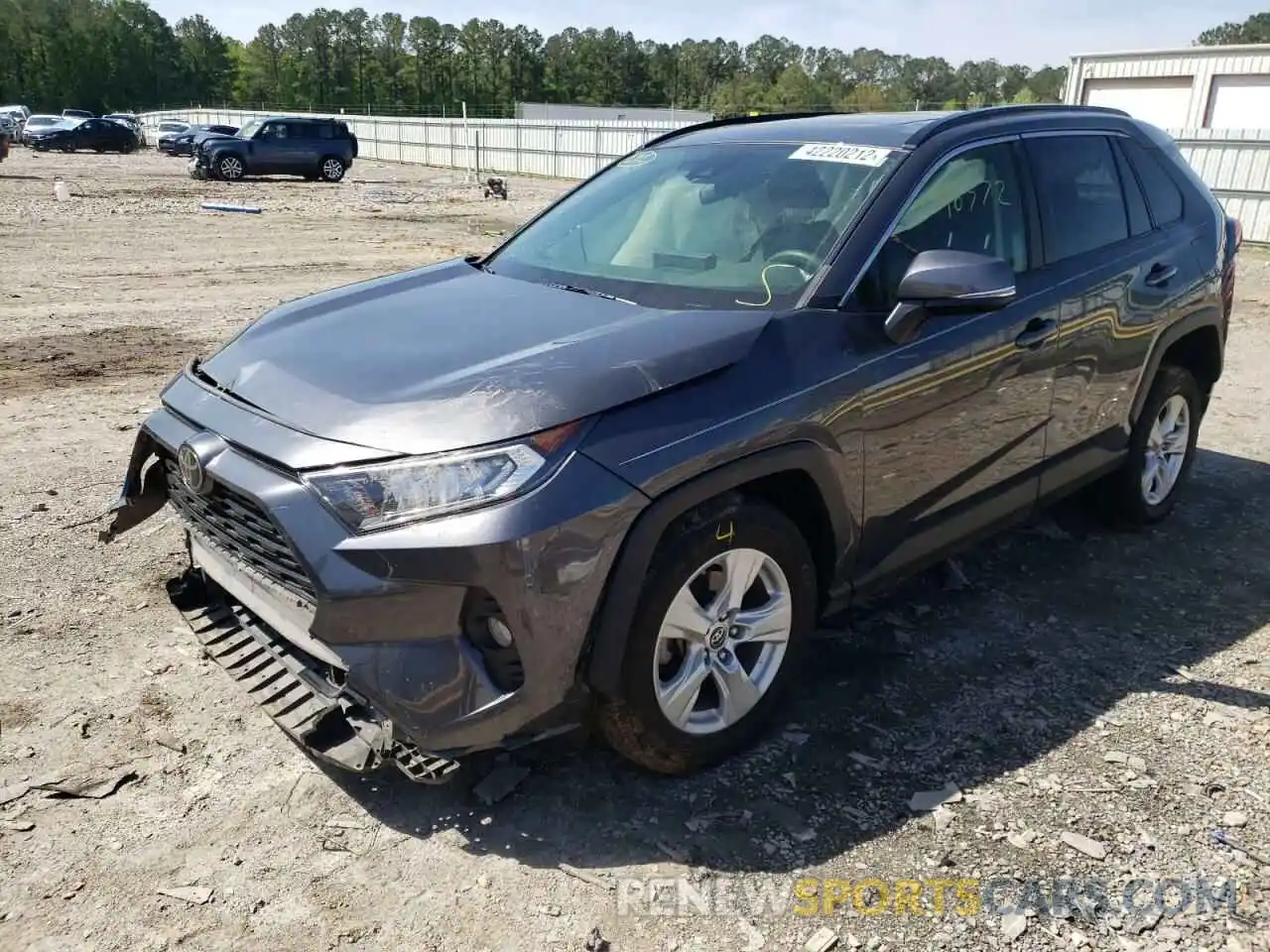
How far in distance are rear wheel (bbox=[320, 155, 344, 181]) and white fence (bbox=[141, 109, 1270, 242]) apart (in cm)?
Answer: 629

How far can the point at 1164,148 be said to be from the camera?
4.79 metres

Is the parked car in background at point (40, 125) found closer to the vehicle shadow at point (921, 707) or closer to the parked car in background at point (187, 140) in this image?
the parked car in background at point (187, 140)

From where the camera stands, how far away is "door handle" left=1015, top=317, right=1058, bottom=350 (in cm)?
366

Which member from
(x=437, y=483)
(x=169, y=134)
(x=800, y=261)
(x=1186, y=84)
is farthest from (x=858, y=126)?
(x=169, y=134)

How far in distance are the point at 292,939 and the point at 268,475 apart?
115 cm

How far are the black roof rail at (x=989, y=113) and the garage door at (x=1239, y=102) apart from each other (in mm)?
26186

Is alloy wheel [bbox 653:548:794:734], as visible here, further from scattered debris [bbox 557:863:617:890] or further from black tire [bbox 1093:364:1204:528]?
black tire [bbox 1093:364:1204:528]

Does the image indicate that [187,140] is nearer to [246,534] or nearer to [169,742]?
[169,742]

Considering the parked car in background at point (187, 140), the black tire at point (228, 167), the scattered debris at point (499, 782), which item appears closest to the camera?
the scattered debris at point (499, 782)

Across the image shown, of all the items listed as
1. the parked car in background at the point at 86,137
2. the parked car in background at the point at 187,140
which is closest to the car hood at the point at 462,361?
the parked car in background at the point at 187,140

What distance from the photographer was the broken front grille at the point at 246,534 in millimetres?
2586

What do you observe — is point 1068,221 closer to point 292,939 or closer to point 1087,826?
point 1087,826

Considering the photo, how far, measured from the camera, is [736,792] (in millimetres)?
2949

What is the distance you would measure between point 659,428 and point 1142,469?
10.5 feet
